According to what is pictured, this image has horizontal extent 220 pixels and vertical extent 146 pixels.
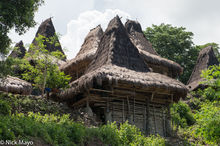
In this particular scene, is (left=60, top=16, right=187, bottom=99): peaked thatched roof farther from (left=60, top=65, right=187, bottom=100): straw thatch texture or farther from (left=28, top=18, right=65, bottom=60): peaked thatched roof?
(left=28, top=18, right=65, bottom=60): peaked thatched roof

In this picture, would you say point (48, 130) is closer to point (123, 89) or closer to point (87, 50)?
point (123, 89)

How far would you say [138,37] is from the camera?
63.1 feet

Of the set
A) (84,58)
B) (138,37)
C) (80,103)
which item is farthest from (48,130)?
(138,37)

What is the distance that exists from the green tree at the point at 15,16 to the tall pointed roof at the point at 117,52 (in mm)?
3844

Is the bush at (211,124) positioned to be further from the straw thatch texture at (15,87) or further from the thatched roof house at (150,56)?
the thatched roof house at (150,56)

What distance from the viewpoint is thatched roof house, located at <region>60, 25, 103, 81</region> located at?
15867 mm

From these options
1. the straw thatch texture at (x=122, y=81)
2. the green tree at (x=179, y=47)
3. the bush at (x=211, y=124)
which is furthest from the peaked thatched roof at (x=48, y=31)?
the bush at (x=211, y=124)

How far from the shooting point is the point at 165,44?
2959 cm

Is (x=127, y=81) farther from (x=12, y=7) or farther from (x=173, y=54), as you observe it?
(x=173, y=54)

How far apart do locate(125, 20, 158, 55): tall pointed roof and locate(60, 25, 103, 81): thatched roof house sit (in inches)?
89.0

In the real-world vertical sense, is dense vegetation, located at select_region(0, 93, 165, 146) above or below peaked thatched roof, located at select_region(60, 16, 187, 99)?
below

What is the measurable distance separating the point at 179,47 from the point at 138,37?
38.0 ft

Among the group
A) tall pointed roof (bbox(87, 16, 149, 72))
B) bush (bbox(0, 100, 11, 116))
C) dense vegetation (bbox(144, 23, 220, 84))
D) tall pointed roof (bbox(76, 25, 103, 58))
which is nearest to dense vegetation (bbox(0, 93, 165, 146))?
bush (bbox(0, 100, 11, 116))

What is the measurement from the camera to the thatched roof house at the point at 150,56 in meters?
17.5
